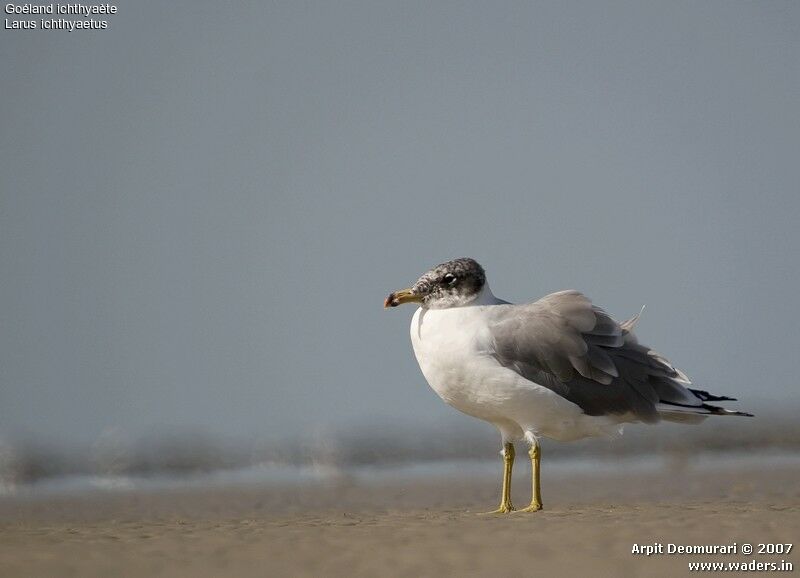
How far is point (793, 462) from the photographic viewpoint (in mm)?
19531

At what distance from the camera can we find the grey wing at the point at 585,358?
1052 cm

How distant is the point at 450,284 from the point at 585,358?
1.44 m

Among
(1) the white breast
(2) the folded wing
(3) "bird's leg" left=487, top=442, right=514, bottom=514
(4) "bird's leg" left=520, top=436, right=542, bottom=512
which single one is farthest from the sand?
(2) the folded wing

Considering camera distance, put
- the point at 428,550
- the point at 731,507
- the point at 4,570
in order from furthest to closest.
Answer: the point at 731,507
the point at 428,550
the point at 4,570

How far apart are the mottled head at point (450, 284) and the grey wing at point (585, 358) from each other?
0.33m

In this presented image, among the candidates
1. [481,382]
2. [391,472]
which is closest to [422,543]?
[481,382]

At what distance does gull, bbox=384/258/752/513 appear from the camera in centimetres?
1045

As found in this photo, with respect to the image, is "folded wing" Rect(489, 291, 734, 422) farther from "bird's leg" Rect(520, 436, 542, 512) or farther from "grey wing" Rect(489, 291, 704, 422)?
"bird's leg" Rect(520, 436, 542, 512)

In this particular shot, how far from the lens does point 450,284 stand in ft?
36.2

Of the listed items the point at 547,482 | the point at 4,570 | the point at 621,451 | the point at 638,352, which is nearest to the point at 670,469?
the point at 547,482

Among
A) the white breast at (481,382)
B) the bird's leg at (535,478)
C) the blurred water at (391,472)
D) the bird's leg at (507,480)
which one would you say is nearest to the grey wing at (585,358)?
the white breast at (481,382)

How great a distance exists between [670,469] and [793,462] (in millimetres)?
2659

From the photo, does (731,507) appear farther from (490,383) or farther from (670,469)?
(670,469)

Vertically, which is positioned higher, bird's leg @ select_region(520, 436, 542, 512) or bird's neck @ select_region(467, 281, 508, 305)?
bird's neck @ select_region(467, 281, 508, 305)
